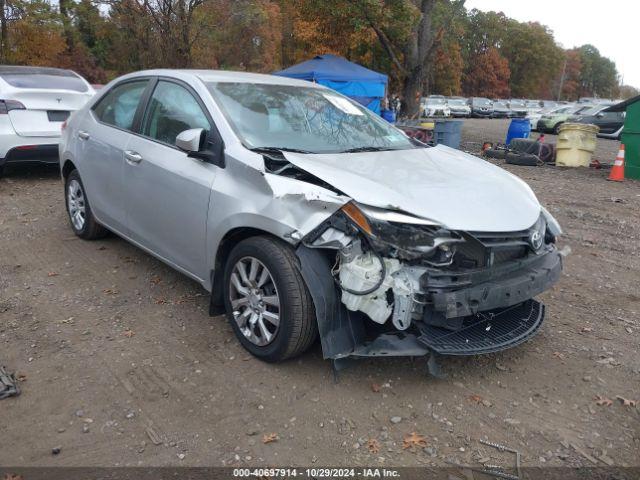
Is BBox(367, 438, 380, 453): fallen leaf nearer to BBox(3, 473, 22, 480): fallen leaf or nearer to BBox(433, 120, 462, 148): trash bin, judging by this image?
BBox(3, 473, 22, 480): fallen leaf

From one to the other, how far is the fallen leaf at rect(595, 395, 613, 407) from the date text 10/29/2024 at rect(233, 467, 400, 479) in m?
1.37

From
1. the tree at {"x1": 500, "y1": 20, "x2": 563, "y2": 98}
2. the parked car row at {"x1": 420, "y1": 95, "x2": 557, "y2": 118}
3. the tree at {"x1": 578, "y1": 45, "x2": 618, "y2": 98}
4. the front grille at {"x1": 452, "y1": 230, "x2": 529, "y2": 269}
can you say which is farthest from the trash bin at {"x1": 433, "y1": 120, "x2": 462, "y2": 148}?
the tree at {"x1": 578, "y1": 45, "x2": 618, "y2": 98}

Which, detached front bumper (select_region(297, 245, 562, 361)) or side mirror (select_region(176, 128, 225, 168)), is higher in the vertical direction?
side mirror (select_region(176, 128, 225, 168))

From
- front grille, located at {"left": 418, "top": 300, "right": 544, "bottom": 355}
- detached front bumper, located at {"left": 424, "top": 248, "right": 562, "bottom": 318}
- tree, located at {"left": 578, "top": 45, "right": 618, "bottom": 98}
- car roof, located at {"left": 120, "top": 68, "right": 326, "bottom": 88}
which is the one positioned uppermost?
tree, located at {"left": 578, "top": 45, "right": 618, "bottom": 98}

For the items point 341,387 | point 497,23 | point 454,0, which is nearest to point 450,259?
point 341,387

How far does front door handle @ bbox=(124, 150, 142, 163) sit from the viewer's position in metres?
4.11

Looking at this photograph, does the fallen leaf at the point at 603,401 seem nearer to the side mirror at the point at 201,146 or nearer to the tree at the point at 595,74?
the side mirror at the point at 201,146

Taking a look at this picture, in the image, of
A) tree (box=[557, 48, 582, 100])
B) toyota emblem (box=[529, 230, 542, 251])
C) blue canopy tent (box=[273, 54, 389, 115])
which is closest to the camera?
toyota emblem (box=[529, 230, 542, 251])

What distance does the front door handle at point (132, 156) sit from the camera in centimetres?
411

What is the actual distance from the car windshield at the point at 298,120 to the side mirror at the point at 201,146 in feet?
0.57

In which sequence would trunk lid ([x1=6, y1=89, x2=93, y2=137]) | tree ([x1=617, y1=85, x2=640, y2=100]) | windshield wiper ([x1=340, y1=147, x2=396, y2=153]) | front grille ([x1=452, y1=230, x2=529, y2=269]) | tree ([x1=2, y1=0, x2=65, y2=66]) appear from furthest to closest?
tree ([x1=617, y1=85, x2=640, y2=100]) < tree ([x1=2, y1=0, x2=65, y2=66]) < trunk lid ([x1=6, y1=89, x2=93, y2=137]) < windshield wiper ([x1=340, y1=147, x2=396, y2=153]) < front grille ([x1=452, y1=230, x2=529, y2=269])

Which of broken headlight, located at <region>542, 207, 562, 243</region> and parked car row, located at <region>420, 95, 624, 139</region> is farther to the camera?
parked car row, located at <region>420, 95, 624, 139</region>

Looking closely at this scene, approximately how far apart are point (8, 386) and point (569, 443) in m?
3.00

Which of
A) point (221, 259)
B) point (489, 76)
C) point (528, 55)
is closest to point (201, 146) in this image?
point (221, 259)
